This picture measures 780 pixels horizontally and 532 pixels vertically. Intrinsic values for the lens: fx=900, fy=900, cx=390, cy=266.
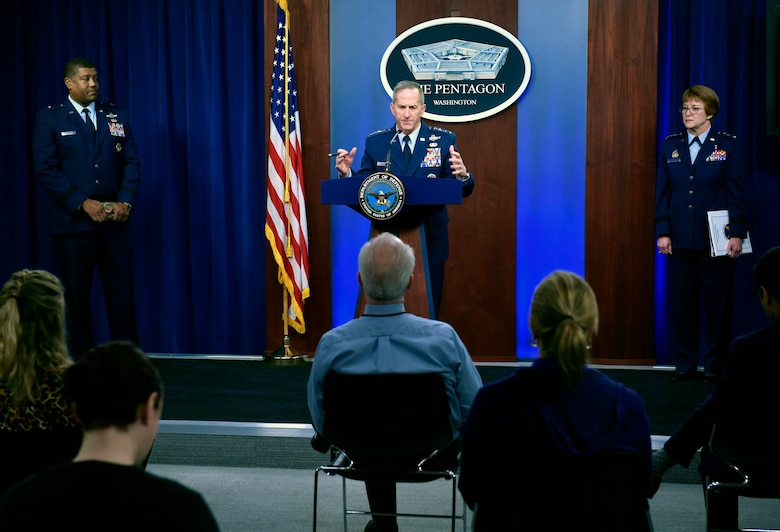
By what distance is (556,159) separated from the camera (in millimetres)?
6191

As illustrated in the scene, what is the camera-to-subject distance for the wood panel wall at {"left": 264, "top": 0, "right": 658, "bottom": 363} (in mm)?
5996

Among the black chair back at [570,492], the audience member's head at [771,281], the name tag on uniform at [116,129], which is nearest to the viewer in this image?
the black chair back at [570,492]

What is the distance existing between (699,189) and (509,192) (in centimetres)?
130

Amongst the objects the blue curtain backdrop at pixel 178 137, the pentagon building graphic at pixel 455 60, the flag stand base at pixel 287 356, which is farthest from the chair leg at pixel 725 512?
the blue curtain backdrop at pixel 178 137

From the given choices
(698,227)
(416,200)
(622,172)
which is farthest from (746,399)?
(622,172)

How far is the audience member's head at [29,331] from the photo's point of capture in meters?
2.11

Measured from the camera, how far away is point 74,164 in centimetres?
572

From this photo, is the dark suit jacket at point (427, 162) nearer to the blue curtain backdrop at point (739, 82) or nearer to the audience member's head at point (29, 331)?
the blue curtain backdrop at point (739, 82)

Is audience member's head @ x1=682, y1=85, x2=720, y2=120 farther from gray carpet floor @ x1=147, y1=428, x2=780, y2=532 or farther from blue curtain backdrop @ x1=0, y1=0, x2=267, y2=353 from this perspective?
blue curtain backdrop @ x1=0, y1=0, x2=267, y2=353

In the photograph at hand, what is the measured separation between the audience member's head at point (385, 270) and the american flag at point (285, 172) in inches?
132

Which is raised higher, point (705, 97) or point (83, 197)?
point (705, 97)

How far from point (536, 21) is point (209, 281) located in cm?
297

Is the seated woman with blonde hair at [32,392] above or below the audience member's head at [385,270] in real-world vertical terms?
below

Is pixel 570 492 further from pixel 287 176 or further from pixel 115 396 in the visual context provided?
pixel 287 176
